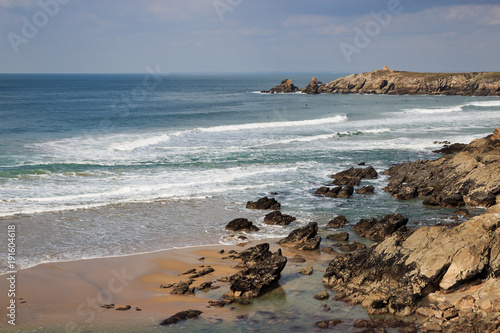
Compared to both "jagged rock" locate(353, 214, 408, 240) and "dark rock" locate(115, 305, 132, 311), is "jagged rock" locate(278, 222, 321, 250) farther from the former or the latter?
"dark rock" locate(115, 305, 132, 311)

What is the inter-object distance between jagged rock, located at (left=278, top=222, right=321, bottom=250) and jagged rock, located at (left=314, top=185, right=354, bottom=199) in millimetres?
7821

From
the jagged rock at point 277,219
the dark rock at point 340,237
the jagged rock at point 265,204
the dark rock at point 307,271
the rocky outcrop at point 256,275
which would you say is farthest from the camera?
the jagged rock at point 265,204

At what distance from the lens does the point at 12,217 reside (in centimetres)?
2403

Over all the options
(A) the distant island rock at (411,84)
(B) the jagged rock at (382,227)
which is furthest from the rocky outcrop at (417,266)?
(A) the distant island rock at (411,84)

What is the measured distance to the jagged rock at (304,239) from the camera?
2040cm

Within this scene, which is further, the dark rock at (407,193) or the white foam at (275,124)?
the white foam at (275,124)

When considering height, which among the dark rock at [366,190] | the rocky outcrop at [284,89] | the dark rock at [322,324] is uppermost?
the rocky outcrop at [284,89]

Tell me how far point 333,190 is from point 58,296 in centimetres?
1723

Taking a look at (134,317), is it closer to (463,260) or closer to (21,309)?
(21,309)

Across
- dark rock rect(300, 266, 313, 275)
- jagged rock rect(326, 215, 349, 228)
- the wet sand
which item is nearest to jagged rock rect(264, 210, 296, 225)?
jagged rock rect(326, 215, 349, 228)

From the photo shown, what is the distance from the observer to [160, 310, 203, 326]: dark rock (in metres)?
13.9

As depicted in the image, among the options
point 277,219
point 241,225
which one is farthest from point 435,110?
point 241,225

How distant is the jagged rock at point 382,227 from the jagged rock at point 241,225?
475cm

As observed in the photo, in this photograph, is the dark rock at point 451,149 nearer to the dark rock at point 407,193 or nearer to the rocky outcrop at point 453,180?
the rocky outcrop at point 453,180
